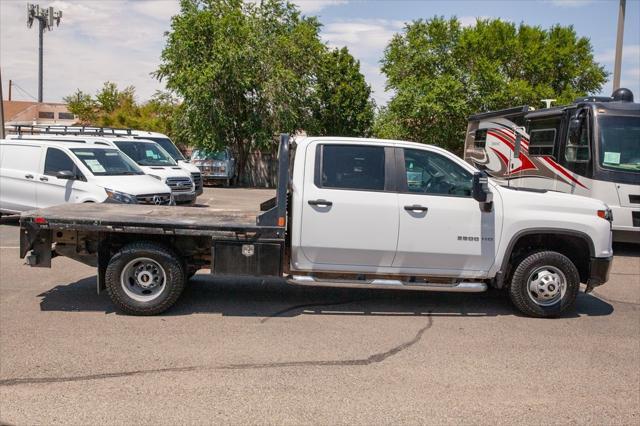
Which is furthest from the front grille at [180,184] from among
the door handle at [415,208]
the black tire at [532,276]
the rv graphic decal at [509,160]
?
the black tire at [532,276]

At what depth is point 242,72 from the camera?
28359mm

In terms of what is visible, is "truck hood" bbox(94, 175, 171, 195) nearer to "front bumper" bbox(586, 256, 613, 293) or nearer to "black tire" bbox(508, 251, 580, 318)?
"black tire" bbox(508, 251, 580, 318)

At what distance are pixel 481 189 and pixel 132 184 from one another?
782 cm

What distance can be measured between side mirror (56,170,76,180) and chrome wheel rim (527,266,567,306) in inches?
354

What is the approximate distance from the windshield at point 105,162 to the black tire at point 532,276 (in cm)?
870

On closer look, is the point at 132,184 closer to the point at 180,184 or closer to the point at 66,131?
the point at 180,184

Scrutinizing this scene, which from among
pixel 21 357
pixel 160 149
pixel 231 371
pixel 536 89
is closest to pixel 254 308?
pixel 231 371

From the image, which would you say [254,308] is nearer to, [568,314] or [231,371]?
[231,371]

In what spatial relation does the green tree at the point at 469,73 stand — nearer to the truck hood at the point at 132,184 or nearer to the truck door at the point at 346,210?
the truck hood at the point at 132,184

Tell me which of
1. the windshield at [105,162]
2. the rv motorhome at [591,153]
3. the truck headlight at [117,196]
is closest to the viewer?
the rv motorhome at [591,153]

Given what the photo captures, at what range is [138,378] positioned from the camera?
500 centimetres

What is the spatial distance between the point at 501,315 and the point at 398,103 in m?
23.4

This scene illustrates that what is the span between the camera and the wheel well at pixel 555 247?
23.4ft

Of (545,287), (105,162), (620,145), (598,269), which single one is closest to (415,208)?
(545,287)
